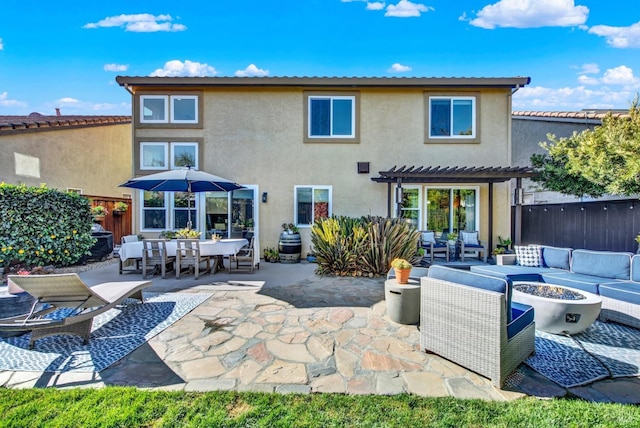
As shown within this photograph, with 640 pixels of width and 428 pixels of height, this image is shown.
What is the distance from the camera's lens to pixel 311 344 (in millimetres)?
3611

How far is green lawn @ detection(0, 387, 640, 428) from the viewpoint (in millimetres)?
2244

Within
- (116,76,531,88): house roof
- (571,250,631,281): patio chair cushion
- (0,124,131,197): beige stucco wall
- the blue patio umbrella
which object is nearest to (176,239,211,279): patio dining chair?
the blue patio umbrella

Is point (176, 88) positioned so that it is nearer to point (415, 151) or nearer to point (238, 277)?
point (238, 277)

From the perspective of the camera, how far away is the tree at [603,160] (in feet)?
18.0

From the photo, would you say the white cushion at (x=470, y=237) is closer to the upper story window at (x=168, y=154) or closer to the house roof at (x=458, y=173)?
the house roof at (x=458, y=173)

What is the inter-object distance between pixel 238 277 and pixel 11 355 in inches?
162

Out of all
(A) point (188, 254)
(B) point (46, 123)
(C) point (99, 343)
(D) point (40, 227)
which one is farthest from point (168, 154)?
(C) point (99, 343)

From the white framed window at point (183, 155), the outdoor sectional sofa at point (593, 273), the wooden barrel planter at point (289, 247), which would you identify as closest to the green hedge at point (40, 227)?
the white framed window at point (183, 155)

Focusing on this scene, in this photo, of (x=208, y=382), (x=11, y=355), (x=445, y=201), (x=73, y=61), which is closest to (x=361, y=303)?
(x=208, y=382)

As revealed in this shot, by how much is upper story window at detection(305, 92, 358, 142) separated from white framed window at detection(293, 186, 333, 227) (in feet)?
5.71

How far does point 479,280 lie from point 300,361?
6.71 feet

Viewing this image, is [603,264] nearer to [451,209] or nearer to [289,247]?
[451,209]

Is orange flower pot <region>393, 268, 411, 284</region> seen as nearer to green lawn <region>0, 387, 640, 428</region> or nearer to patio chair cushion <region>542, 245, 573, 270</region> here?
green lawn <region>0, 387, 640, 428</region>

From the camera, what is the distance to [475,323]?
9.48 ft
